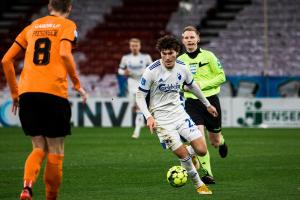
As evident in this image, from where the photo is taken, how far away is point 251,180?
37.6ft

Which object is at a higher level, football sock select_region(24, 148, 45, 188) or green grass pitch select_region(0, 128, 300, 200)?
football sock select_region(24, 148, 45, 188)

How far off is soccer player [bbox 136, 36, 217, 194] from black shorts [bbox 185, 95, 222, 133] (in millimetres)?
2120

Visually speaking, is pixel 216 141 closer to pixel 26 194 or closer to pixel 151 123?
pixel 151 123

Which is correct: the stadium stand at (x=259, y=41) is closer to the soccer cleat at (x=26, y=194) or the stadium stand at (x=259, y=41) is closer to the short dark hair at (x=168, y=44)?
the short dark hair at (x=168, y=44)

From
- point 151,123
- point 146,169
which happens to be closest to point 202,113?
point 146,169

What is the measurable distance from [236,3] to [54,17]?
25.7m

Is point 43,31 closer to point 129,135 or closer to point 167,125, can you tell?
point 167,125

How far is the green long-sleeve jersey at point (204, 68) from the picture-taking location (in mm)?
12484

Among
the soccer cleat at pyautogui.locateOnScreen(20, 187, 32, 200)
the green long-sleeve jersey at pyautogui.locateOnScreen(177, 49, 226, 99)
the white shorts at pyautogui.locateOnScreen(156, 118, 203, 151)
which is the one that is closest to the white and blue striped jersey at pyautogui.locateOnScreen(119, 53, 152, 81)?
the green long-sleeve jersey at pyautogui.locateOnScreen(177, 49, 226, 99)

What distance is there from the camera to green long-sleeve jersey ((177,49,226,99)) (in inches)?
492

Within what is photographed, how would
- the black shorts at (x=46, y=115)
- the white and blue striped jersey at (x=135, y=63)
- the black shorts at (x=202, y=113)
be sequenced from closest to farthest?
the black shorts at (x=46, y=115) < the black shorts at (x=202, y=113) < the white and blue striped jersey at (x=135, y=63)

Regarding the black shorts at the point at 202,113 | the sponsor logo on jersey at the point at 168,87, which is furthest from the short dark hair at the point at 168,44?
the black shorts at the point at 202,113

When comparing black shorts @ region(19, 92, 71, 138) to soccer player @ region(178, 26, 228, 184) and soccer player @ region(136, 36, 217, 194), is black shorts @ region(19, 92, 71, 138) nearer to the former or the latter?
soccer player @ region(136, 36, 217, 194)

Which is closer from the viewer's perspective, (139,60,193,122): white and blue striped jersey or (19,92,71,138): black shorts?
(19,92,71,138): black shorts
